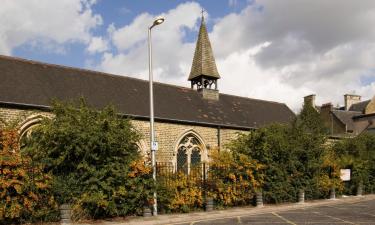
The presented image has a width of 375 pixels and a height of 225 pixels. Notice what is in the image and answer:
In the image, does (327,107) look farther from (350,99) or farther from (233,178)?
(233,178)

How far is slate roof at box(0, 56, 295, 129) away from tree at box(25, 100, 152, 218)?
550cm

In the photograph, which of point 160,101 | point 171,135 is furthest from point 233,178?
point 160,101

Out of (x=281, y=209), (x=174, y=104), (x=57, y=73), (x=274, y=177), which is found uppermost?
(x=57, y=73)

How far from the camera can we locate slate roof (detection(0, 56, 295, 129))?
784 inches

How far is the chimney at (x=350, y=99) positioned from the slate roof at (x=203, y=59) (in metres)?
38.0

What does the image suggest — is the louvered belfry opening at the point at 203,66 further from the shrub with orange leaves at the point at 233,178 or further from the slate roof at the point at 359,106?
the slate roof at the point at 359,106

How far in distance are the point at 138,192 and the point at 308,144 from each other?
10.6 metres

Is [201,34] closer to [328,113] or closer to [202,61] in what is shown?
[202,61]

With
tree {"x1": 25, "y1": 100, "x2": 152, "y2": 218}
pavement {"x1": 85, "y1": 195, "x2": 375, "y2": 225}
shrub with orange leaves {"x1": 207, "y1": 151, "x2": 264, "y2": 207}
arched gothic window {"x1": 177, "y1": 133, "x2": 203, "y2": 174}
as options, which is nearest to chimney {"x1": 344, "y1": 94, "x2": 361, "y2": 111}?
arched gothic window {"x1": 177, "y1": 133, "x2": 203, "y2": 174}

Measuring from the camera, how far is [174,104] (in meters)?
26.3

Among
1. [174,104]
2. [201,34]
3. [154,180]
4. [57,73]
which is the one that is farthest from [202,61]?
[154,180]

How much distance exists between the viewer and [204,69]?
102 ft

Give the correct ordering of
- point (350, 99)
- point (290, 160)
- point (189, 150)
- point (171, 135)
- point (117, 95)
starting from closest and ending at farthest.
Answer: point (290, 160)
point (171, 135)
point (117, 95)
point (189, 150)
point (350, 99)

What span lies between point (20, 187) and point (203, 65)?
21682mm
